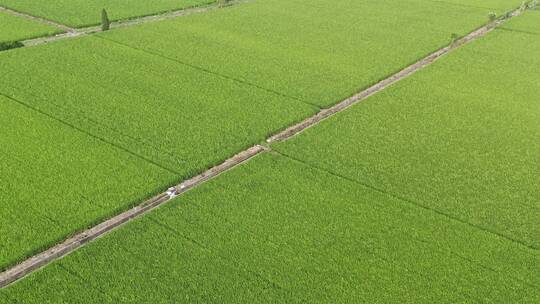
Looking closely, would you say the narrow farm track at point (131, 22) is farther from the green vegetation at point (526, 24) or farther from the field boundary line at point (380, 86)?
the green vegetation at point (526, 24)

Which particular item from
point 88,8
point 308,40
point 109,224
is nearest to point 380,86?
point 308,40

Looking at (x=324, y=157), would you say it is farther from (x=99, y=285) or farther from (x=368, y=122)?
(x=99, y=285)

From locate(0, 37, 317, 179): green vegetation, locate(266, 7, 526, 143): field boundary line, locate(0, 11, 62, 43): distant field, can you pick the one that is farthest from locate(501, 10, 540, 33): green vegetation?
locate(0, 11, 62, 43): distant field

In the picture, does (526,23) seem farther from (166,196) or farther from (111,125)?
(166,196)

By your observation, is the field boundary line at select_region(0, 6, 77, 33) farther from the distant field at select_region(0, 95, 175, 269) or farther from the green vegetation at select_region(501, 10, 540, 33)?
the green vegetation at select_region(501, 10, 540, 33)

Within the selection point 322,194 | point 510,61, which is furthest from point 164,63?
point 510,61

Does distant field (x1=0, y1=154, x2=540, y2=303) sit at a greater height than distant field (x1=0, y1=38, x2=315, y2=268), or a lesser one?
lesser
